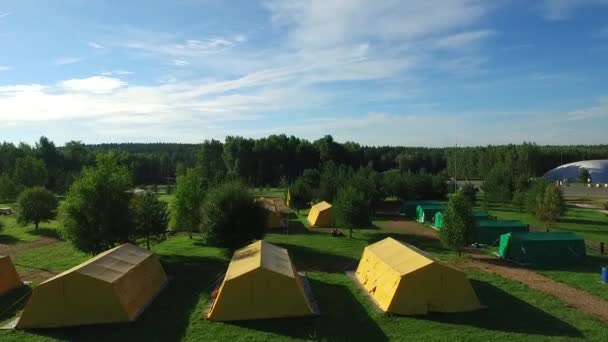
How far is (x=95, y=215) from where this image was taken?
23797 mm

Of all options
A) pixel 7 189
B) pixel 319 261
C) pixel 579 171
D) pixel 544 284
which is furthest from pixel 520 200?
pixel 7 189

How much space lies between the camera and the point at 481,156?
301 feet

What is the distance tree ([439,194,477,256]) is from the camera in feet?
83.7

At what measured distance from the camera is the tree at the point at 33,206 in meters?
39.4

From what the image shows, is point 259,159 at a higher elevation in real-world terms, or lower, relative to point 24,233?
higher

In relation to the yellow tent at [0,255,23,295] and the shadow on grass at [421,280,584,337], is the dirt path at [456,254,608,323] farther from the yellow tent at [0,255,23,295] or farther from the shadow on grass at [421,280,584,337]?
the yellow tent at [0,255,23,295]

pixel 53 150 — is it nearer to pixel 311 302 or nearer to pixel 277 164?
pixel 277 164

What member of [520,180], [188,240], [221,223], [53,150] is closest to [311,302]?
[221,223]

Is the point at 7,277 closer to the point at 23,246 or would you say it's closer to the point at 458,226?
the point at 23,246

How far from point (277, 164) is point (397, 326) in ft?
256

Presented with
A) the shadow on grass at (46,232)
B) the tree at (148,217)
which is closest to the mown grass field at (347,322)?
the tree at (148,217)

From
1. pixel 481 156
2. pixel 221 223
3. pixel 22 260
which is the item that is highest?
pixel 481 156

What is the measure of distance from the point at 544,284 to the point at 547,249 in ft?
17.3

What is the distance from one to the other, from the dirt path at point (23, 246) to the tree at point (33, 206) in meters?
5.36
